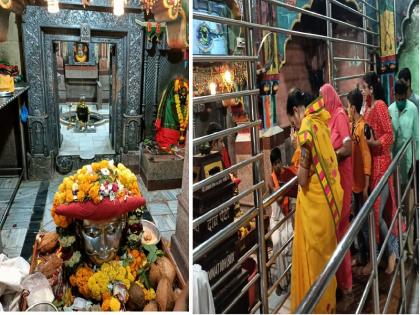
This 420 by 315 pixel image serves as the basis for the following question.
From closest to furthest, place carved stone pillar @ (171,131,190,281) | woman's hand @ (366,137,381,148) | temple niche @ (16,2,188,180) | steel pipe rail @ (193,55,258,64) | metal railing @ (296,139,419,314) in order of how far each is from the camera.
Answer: metal railing @ (296,139,419,314) → steel pipe rail @ (193,55,258,64) → woman's hand @ (366,137,381,148) → carved stone pillar @ (171,131,190,281) → temple niche @ (16,2,188,180)

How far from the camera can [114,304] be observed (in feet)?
6.90

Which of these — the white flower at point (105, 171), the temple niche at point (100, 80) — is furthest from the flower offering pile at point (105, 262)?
the temple niche at point (100, 80)

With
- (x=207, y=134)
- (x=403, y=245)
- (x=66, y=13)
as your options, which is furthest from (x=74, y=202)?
(x=403, y=245)

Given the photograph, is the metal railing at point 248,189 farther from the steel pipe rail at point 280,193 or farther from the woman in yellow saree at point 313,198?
the woman in yellow saree at point 313,198

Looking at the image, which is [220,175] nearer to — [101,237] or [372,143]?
[372,143]

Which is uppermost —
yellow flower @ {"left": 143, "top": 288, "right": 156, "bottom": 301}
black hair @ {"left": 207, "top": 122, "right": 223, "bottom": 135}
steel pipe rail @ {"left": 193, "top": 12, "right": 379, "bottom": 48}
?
steel pipe rail @ {"left": 193, "top": 12, "right": 379, "bottom": 48}

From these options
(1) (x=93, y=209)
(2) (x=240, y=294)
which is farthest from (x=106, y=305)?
(2) (x=240, y=294)

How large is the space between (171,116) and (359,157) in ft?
4.52

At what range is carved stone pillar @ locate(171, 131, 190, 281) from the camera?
2.39 metres

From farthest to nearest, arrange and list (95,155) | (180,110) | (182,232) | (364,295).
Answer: (180,110) < (95,155) < (182,232) < (364,295)

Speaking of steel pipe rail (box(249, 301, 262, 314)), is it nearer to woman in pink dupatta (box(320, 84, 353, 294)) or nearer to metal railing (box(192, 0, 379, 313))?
metal railing (box(192, 0, 379, 313))

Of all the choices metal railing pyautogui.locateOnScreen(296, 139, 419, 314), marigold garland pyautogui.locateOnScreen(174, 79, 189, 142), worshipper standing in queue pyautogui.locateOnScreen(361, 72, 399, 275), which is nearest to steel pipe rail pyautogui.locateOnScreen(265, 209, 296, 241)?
metal railing pyautogui.locateOnScreen(296, 139, 419, 314)

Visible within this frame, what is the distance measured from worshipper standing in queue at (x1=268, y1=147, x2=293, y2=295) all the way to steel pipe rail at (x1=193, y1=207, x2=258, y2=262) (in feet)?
0.31

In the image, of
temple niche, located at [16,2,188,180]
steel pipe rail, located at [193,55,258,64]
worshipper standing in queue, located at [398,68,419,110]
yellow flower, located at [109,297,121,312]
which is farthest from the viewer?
temple niche, located at [16,2,188,180]
